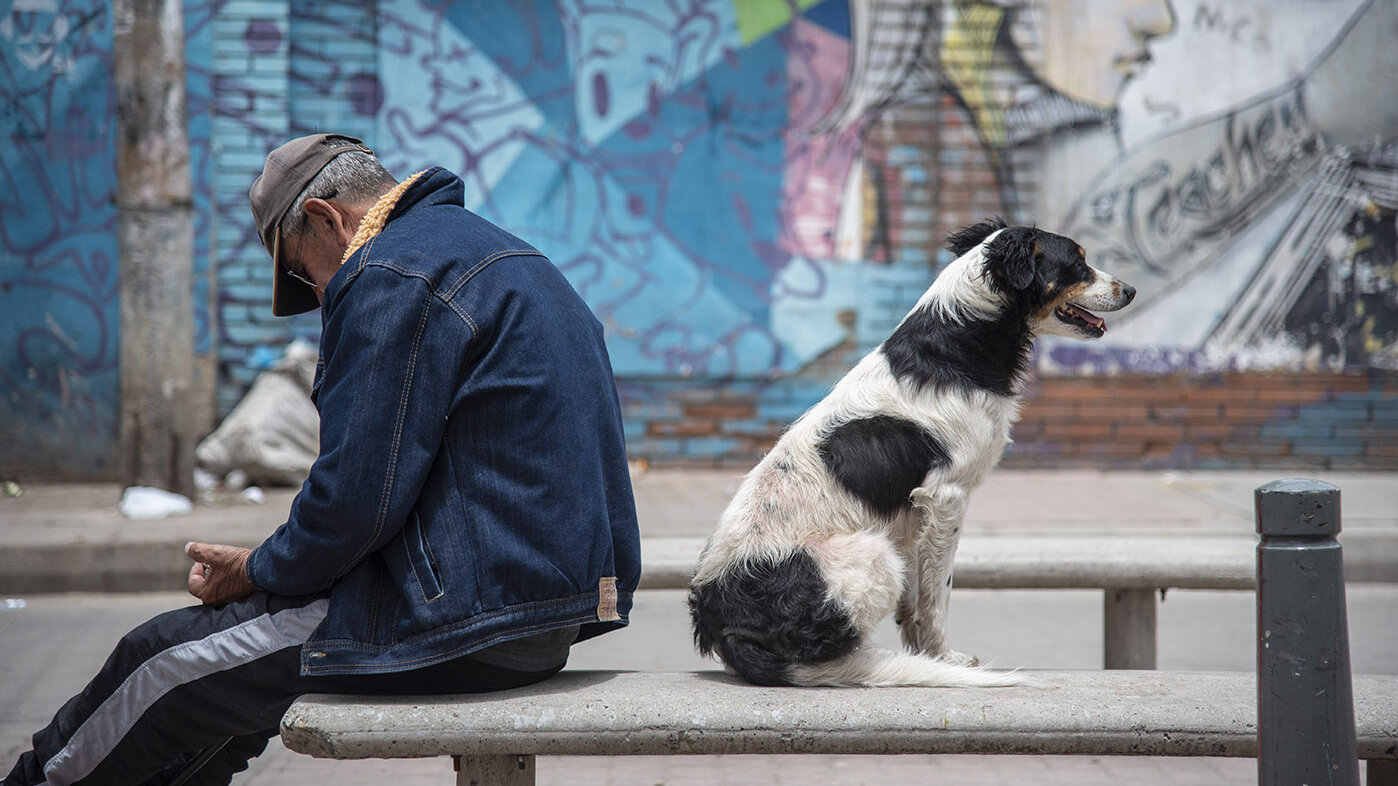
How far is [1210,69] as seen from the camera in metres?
9.30

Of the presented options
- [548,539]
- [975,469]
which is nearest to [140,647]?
[548,539]

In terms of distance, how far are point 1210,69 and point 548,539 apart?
859 cm

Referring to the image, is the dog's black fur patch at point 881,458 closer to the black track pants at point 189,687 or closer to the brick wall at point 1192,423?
the black track pants at point 189,687

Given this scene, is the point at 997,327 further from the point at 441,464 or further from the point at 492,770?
the point at 492,770

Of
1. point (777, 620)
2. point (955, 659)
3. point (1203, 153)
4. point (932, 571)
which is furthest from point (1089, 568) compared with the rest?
point (1203, 153)

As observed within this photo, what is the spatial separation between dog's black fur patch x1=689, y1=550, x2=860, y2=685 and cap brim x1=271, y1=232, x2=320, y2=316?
1180 millimetres

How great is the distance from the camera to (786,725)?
2473 mm

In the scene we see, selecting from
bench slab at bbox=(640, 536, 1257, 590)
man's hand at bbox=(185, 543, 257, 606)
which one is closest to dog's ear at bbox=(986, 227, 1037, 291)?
bench slab at bbox=(640, 536, 1257, 590)

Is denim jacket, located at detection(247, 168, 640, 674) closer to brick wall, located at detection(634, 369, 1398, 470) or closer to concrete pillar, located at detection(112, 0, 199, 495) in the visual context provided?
concrete pillar, located at detection(112, 0, 199, 495)

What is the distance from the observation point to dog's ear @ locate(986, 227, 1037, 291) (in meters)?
3.00

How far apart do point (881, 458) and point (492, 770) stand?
1.16 metres

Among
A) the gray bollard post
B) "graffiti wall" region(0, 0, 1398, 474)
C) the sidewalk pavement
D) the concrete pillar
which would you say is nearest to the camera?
the gray bollard post

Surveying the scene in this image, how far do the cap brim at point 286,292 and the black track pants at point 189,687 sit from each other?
69cm

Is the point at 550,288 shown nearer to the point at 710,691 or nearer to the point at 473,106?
the point at 710,691
